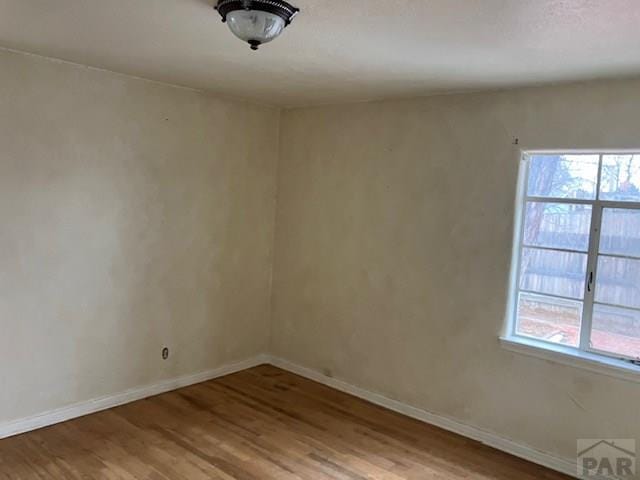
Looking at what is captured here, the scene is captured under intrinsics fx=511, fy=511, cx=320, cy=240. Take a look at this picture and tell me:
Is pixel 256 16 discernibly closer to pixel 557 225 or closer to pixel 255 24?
pixel 255 24

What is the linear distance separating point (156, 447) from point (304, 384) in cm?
150

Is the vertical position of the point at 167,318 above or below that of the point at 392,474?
above

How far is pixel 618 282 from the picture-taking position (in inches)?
120

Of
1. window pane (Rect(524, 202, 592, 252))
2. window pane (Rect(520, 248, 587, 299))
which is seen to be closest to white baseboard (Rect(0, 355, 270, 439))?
window pane (Rect(520, 248, 587, 299))

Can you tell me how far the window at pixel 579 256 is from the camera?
119 inches

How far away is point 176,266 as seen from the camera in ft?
13.3

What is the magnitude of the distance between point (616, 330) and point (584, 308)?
0.21 metres

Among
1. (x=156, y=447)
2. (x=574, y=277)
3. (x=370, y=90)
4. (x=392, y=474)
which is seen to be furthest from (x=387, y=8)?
(x=156, y=447)

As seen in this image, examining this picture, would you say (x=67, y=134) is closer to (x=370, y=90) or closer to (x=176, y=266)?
(x=176, y=266)

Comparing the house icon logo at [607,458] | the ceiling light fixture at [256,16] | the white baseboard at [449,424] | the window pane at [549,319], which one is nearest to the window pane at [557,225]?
the window pane at [549,319]

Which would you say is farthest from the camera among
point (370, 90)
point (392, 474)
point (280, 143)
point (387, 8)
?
point (280, 143)

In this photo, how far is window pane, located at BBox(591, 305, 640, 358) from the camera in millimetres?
3021

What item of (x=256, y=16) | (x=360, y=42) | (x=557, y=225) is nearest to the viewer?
(x=256, y=16)

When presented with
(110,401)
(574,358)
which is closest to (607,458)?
(574,358)
